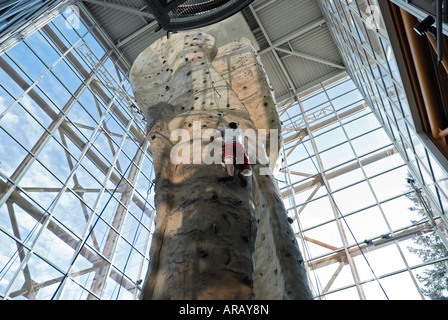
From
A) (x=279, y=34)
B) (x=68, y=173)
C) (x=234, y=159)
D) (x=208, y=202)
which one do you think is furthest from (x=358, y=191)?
(x=208, y=202)

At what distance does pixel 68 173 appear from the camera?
12.3m

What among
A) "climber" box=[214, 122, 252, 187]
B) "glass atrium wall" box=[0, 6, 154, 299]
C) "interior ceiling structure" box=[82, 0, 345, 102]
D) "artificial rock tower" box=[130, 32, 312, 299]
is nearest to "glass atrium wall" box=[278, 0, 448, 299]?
"interior ceiling structure" box=[82, 0, 345, 102]

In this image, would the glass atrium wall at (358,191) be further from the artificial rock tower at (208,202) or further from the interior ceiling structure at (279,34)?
the artificial rock tower at (208,202)

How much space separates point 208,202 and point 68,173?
35.0ft

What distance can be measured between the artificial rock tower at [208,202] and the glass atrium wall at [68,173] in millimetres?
3103

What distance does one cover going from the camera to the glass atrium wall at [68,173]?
1017 cm

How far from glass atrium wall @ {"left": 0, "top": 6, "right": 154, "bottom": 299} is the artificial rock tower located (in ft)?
10.2

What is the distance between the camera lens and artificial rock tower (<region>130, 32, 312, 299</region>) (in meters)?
2.69

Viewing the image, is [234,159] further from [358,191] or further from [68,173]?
[358,191]

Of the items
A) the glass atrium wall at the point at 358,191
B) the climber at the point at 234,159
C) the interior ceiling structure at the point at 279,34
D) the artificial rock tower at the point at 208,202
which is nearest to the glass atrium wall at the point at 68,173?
the interior ceiling structure at the point at 279,34

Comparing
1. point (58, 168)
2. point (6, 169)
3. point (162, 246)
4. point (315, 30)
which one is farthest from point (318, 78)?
point (162, 246)

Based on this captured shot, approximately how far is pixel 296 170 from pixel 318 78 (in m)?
6.37

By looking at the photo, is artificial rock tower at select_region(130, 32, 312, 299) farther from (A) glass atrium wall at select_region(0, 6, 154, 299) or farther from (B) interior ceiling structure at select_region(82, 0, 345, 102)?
(B) interior ceiling structure at select_region(82, 0, 345, 102)
